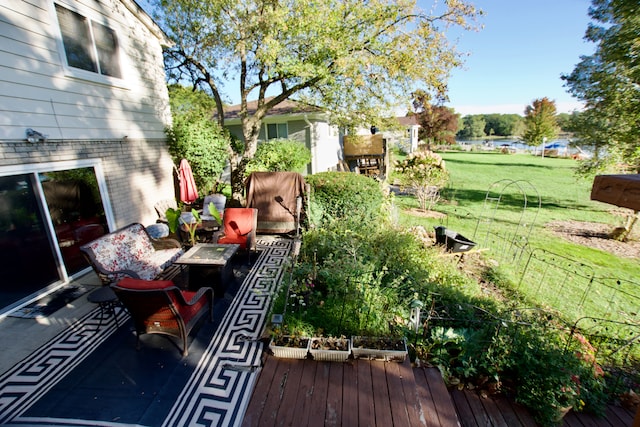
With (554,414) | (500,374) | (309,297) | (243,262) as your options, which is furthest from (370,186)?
(554,414)

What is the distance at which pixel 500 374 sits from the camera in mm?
3344

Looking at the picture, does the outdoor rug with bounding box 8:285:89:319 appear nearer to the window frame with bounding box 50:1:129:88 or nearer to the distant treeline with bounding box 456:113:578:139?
the window frame with bounding box 50:1:129:88

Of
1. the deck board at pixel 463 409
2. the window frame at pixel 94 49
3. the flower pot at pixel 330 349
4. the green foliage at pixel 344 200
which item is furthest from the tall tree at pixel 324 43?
the deck board at pixel 463 409

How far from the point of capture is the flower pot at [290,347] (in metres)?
3.31

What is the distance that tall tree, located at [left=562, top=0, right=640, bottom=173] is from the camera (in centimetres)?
632

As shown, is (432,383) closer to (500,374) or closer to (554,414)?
(500,374)

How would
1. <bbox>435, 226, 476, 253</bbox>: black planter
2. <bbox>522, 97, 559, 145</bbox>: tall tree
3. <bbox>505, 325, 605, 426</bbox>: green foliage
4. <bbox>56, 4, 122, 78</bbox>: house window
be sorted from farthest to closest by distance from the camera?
<bbox>522, 97, 559, 145</bbox>: tall tree
<bbox>435, 226, 476, 253</bbox>: black planter
<bbox>56, 4, 122, 78</bbox>: house window
<bbox>505, 325, 605, 426</bbox>: green foliage

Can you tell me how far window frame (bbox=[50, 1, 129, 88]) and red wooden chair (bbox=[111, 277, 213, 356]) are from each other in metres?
4.74

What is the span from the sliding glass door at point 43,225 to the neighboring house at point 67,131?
0.05ft

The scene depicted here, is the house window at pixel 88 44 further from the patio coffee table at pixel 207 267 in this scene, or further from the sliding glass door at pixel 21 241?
the patio coffee table at pixel 207 267

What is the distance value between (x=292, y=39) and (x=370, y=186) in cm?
480

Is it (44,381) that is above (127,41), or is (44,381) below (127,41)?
below

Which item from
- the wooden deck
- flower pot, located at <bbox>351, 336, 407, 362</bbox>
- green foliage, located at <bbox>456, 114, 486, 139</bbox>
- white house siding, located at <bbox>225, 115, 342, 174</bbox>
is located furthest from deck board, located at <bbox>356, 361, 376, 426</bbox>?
green foliage, located at <bbox>456, 114, 486, 139</bbox>

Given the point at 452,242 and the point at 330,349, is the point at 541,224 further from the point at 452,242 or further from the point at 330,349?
the point at 330,349
